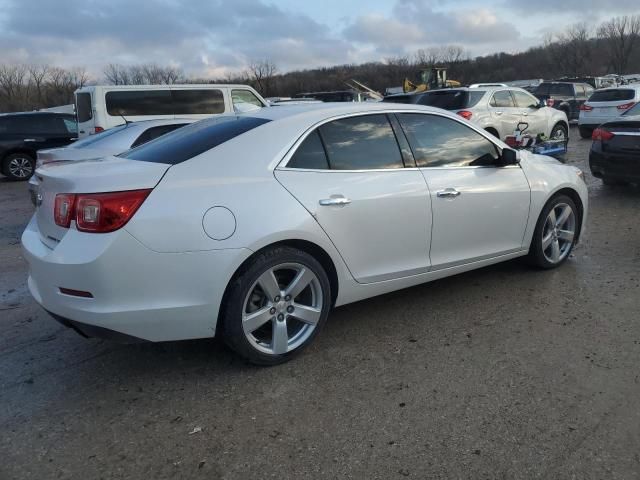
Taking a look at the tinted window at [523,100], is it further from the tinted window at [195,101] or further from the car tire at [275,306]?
the car tire at [275,306]

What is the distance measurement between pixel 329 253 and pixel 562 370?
1.50 meters

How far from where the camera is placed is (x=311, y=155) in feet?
11.5

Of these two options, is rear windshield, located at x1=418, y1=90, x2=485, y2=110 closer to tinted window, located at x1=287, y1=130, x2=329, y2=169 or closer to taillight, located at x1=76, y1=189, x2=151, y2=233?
tinted window, located at x1=287, y1=130, x2=329, y2=169

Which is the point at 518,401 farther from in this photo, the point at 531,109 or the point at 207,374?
the point at 531,109

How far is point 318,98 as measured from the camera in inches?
1038

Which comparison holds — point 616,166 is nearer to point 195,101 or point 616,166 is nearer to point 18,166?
point 195,101

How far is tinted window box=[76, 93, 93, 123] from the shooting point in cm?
1218

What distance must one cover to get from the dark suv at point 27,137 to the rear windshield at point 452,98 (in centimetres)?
875

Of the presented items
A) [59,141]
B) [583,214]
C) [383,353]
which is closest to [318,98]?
[59,141]

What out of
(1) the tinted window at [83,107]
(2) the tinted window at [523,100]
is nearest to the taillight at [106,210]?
(1) the tinted window at [83,107]

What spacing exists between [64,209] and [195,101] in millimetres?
10314

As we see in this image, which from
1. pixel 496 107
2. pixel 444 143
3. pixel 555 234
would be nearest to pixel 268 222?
pixel 444 143

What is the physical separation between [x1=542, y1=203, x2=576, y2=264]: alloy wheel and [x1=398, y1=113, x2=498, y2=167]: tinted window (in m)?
0.90

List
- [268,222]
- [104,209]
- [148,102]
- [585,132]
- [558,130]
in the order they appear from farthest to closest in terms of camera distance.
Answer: [585,132], [558,130], [148,102], [268,222], [104,209]
